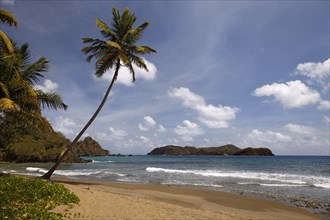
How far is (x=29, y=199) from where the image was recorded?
30.8 ft

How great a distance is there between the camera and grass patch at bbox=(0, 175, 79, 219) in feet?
26.3

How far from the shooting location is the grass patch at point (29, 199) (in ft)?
26.3

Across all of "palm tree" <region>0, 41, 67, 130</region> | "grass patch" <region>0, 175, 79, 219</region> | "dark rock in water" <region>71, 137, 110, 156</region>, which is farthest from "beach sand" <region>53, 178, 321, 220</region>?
"dark rock in water" <region>71, 137, 110, 156</region>

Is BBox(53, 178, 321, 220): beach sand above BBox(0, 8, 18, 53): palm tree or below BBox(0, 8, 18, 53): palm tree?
below

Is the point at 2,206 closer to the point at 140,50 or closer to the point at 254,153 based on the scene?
the point at 140,50

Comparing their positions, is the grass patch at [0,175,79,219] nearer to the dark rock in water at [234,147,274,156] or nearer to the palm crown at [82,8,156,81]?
the palm crown at [82,8,156,81]

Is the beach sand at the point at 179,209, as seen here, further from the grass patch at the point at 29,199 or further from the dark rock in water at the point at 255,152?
the dark rock in water at the point at 255,152


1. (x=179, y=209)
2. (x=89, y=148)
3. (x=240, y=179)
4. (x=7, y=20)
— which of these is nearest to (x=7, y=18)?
(x=7, y=20)

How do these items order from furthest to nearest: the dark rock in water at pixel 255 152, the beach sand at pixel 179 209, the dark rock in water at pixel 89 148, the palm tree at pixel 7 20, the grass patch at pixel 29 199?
the dark rock in water at pixel 255 152
the dark rock in water at pixel 89 148
the palm tree at pixel 7 20
the beach sand at pixel 179 209
the grass patch at pixel 29 199

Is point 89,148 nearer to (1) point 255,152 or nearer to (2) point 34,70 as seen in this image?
(1) point 255,152

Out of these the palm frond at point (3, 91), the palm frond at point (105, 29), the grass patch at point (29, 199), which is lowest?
the grass patch at point (29, 199)

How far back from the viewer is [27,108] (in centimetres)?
1391

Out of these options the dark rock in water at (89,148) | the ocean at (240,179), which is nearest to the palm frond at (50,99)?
the ocean at (240,179)

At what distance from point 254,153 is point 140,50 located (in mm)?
158968
